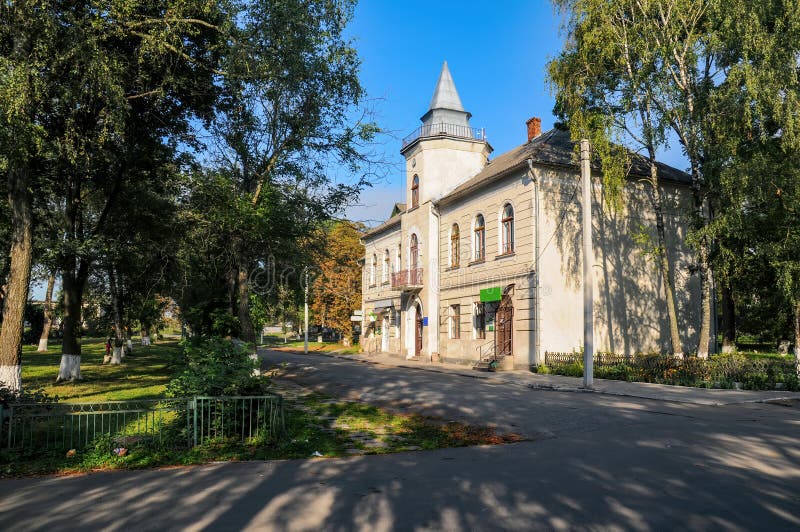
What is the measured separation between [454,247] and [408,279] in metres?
4.43

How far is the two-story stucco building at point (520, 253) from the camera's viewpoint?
80.9 ft

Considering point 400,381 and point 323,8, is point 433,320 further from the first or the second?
point 323,8

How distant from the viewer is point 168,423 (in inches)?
358

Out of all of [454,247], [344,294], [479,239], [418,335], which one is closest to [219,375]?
[479,239]

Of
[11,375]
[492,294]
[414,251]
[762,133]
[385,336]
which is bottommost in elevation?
[385,336]

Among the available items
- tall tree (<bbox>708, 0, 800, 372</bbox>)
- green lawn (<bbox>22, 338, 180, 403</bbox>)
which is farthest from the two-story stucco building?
green lawn (<bbox>22, 338, 180, 403</bbox>)

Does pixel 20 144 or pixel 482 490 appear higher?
pixel 20 144

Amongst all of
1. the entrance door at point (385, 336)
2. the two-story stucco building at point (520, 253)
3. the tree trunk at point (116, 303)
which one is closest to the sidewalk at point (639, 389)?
the two-story stucco building at point (520, 253)

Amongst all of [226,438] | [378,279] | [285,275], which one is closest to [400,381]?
[285,275]

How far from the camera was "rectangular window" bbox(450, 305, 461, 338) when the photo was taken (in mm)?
30297

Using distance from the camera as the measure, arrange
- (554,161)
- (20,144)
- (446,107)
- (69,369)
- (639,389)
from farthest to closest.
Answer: (446,107) → (554,161) → (69,369) → (639,389) → (20,144)

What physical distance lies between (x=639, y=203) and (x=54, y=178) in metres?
24.2

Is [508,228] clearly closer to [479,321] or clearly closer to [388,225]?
[479,321]

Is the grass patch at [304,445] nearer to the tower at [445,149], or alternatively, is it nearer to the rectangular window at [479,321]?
the rectangular window at [479,321]
